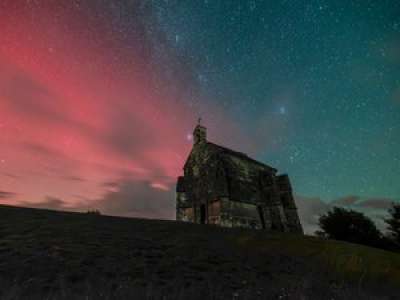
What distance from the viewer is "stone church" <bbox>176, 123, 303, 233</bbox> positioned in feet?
96.4

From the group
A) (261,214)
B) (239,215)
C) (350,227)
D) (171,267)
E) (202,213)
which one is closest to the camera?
(171,267)

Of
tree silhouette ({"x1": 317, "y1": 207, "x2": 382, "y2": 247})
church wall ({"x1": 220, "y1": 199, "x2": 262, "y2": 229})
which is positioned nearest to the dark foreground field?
church wall ({"x1": 220, "y1": 199, "x2": 262, "y2": 229})

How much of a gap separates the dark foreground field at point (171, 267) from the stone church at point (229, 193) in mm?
11579

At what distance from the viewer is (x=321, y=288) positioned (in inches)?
305

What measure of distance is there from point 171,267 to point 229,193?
839 inches

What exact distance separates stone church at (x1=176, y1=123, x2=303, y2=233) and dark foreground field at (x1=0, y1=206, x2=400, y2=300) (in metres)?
11.6

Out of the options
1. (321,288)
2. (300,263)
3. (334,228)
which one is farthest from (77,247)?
(334,228)

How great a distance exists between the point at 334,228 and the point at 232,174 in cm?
2257

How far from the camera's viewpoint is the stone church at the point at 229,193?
96.4 ft

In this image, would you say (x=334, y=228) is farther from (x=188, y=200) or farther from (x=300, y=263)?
(x=300, y=263)

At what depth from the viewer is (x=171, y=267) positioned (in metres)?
9.34

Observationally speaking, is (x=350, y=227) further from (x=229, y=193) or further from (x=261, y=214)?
(x=229, y=193)

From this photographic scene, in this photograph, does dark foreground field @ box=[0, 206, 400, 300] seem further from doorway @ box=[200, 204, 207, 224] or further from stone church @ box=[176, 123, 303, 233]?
doorway @ box=[200, 204, 207, 224]

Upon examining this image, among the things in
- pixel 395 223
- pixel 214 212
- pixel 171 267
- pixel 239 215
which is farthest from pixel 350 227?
pixel 171 267
